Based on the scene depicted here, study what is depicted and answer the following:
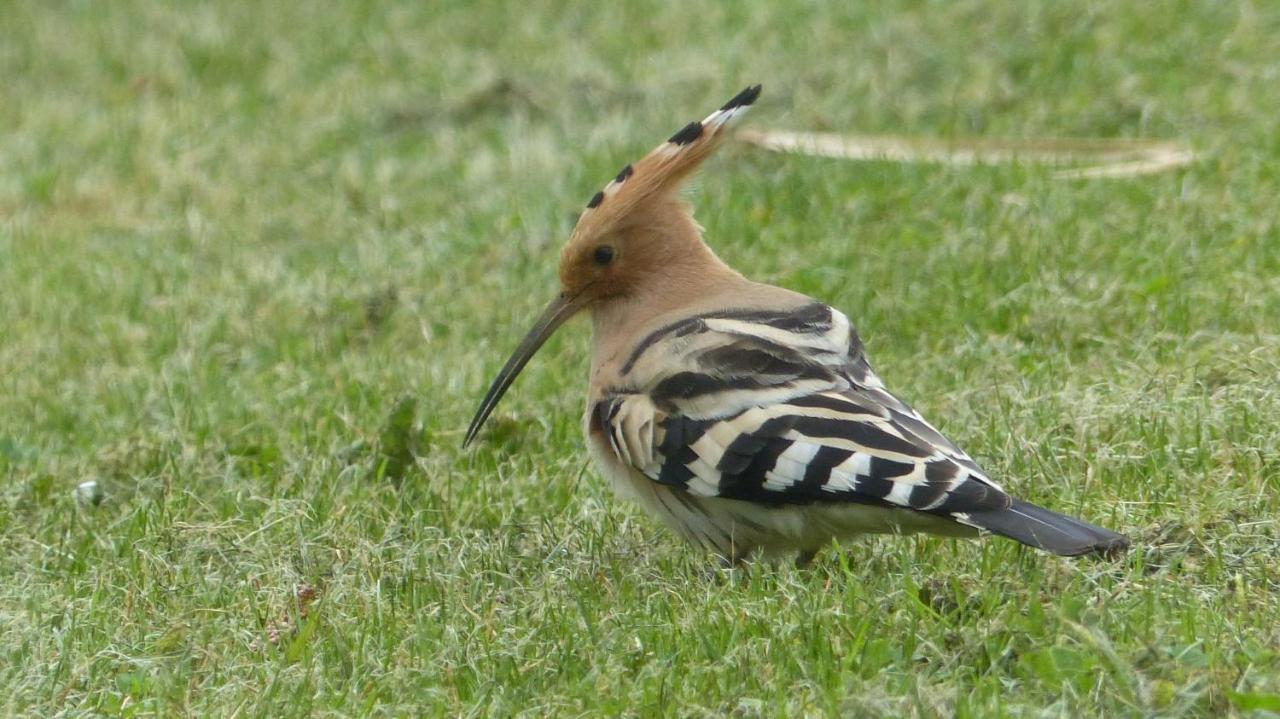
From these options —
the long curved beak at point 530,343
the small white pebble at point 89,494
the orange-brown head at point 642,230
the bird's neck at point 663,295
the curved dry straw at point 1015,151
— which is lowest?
the curved dry straw at point 1015,151

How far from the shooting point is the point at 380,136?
8.60 metres

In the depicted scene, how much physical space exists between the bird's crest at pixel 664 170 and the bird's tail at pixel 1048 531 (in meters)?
1.44

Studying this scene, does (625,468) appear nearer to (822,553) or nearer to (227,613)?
(822,553)

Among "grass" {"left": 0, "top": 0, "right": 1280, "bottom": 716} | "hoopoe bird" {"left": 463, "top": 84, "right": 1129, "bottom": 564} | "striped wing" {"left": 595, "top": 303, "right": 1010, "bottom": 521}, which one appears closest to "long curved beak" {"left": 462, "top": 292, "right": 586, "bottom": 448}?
"hoopoe bird" {"left": 463, "top": 84, "right": 1129, "bottom": 564}

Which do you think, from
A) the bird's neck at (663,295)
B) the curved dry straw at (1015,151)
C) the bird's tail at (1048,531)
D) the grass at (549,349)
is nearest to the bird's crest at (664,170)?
the bird's neck at (663,295)

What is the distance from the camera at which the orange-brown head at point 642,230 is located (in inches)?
185

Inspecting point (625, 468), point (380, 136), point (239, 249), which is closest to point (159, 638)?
point (625, 468)

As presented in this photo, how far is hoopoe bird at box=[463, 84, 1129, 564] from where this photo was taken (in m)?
3.69

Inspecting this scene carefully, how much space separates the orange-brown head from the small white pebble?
1.36 meters

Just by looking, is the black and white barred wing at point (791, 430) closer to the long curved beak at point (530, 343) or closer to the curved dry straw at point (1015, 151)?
the long curved beak at point (530, 343)

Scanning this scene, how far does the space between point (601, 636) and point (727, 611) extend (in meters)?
0.25

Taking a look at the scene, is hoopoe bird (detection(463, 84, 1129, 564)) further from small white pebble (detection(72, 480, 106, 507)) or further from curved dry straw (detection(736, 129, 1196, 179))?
curved dry straw (detection(736, 129, 1196, 179))

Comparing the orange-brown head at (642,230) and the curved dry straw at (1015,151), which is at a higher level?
the orange-brown head at (642,230)

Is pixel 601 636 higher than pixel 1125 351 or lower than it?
higher
